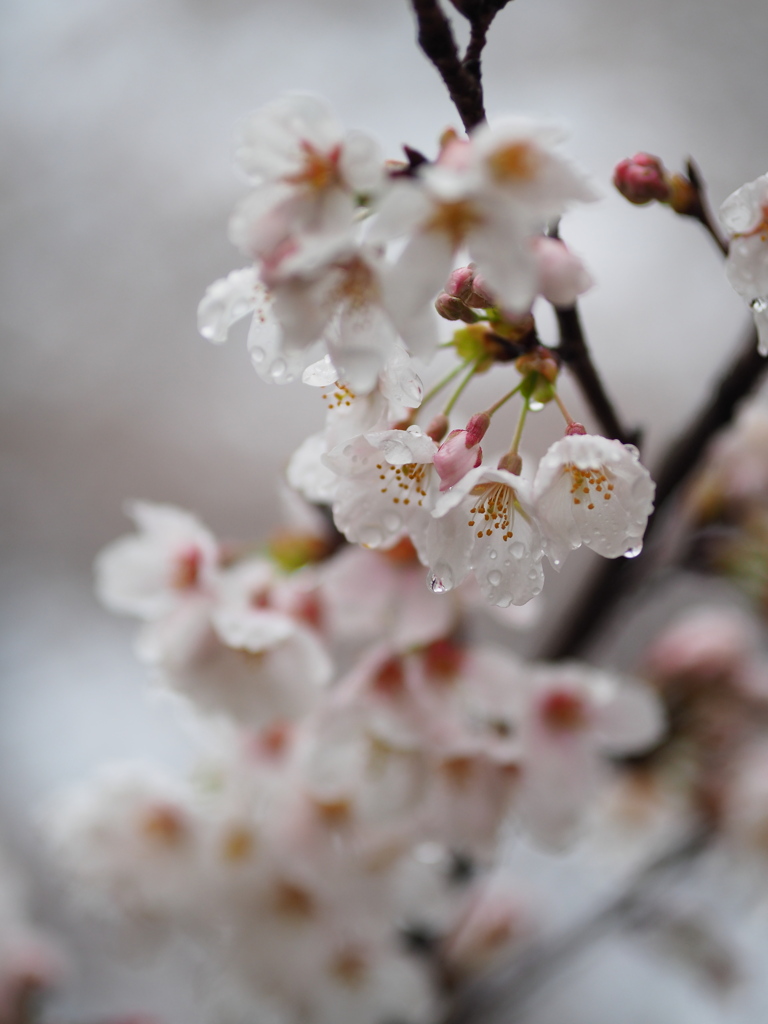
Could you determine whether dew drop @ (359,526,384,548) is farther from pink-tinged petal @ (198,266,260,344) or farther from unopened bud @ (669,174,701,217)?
unopened bud @ (669,174,701,217)

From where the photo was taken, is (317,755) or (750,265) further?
(317,755)

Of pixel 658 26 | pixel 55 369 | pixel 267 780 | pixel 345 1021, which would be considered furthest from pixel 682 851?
pixel 55 369

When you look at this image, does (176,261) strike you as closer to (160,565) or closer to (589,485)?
(160,565)

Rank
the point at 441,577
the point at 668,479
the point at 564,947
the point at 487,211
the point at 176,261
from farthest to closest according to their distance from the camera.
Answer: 1. the point at 176,261
2. the point at 564,947
3. the point at 668,479
4. the point at 441,577
5. the point at 487,211

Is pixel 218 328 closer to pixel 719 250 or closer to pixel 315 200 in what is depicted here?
pixel 315 200

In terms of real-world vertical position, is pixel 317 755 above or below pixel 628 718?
above

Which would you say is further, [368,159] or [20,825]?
[20,825]

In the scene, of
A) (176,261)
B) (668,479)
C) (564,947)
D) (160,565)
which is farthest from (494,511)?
(176,261)
